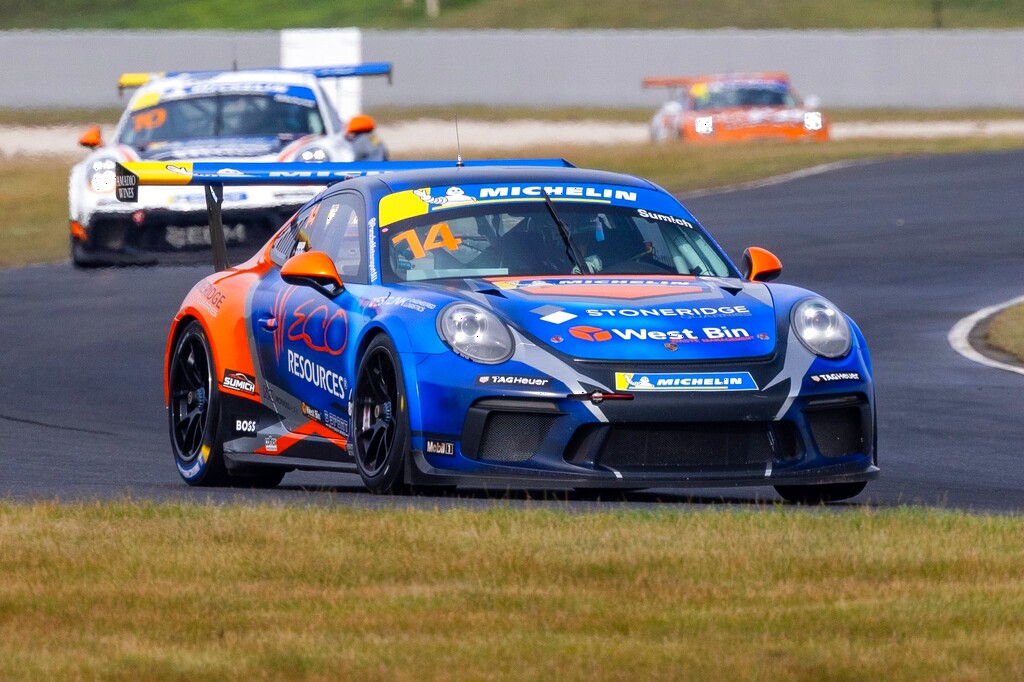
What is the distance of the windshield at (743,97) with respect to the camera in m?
33.1

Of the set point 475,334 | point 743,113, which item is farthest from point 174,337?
point 743,113

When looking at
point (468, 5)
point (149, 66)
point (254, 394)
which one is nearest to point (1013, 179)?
point (254, 394)

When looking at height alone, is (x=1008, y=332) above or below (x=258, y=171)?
below

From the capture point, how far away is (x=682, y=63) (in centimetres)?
5644

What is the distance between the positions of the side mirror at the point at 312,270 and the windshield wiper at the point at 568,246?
89 cm

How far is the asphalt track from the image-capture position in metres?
8.15

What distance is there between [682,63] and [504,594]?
52.0m

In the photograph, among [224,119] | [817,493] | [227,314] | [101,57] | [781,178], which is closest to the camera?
[817,493]

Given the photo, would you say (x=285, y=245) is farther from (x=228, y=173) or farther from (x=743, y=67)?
(x=743, y=67)

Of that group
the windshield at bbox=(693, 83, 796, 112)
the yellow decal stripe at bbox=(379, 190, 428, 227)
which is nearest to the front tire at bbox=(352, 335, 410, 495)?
the yellow decal stripe at bbox=(379, 190, 428, 227)

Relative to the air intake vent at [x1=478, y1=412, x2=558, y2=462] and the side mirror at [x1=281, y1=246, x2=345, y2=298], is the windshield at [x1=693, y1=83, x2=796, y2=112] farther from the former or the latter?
the air intake vent at [x1=478, y1=412, x2=558, y2=462]

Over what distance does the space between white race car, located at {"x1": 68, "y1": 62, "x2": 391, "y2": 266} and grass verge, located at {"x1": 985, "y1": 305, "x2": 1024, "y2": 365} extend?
5.14 meters

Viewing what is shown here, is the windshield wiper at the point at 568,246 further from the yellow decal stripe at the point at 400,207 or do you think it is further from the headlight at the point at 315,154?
the headlight at the point at 315,154

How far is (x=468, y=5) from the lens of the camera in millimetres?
70000
